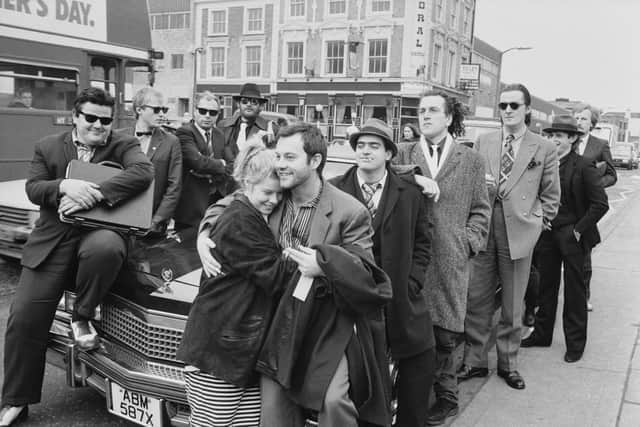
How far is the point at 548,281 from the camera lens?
554 cm

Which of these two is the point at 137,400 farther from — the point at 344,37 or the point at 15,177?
the point at 344,37

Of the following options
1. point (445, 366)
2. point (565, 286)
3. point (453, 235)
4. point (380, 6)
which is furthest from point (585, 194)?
point (380, 6)

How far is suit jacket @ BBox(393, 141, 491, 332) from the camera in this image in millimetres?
3855

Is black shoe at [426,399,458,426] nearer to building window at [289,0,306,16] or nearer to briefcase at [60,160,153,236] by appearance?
briefcase at [60,160,153,236]

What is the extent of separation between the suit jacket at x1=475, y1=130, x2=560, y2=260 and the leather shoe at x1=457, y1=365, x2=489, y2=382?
941mm

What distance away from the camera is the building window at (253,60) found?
44338mm

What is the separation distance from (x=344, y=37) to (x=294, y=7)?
467cm

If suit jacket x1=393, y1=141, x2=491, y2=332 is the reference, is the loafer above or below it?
below

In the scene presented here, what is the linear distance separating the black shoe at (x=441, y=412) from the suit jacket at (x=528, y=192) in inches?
46.7

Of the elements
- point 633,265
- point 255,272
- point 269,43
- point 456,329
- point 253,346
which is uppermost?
point 269,43

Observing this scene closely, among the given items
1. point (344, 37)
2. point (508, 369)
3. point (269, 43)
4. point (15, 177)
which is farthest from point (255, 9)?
point (508, 369)

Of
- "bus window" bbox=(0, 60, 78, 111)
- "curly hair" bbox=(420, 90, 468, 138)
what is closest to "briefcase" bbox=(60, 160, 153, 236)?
"curly hair" bbox=(420, 90, 468, 138)

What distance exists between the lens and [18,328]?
11.5ft

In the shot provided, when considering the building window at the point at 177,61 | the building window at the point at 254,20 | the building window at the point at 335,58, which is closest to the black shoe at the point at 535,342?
the building window at the point at 335,58
